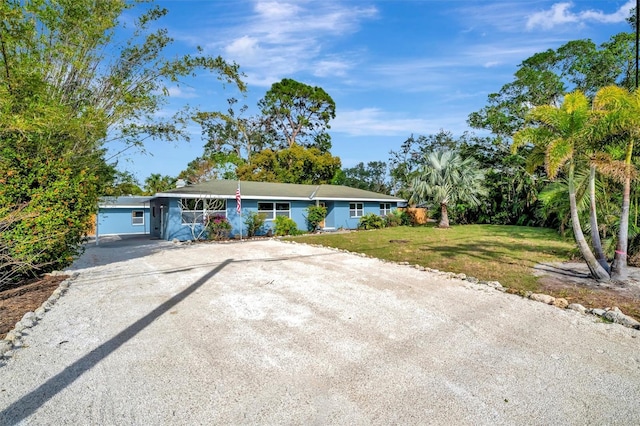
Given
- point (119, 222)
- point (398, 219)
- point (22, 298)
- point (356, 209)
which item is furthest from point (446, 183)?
point (119, 222)

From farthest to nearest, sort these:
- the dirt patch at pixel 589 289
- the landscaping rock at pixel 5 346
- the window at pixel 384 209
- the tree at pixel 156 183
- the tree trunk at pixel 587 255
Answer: the tree at pixel 156 183
the window at pixel 384 209
the tree trunk at pixel 587 255
the dirt patch at pixel 589 289
the landscaping rock at pixel 5 346

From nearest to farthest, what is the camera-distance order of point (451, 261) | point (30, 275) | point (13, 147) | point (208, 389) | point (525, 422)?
point (525, 422) < point (208, 389) < point (13, 147) < point (30, 275) < point (451, 261)

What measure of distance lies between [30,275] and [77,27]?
5.68 meters

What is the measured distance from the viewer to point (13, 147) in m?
6.32

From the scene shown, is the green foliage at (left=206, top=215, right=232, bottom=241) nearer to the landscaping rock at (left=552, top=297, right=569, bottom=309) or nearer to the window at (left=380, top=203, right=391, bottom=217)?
the window at (left=380, top=203, right=391, bottom=217)

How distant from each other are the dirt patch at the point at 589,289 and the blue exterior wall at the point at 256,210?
12.9 metres

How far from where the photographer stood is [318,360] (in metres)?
3.40

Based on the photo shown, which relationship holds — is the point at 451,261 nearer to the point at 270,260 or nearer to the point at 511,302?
the point at 511,302

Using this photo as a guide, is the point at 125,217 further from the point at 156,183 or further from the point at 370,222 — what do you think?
the point at 370,222

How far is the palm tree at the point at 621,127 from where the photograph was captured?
5.98 meters

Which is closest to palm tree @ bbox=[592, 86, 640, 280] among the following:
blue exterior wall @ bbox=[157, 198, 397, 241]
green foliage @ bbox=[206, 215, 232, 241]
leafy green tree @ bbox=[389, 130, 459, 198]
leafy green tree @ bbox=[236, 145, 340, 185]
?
blue exterior wall @ bbox=[157, 198, 397, 241]

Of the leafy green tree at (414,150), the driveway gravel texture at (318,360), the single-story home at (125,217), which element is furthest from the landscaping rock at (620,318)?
the leafy green tree at (414,150)

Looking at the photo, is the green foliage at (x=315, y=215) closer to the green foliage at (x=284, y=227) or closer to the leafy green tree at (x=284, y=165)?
the green foliage at (x=284, y=227)

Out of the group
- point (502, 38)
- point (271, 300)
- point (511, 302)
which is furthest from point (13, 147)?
point (502, 38)
